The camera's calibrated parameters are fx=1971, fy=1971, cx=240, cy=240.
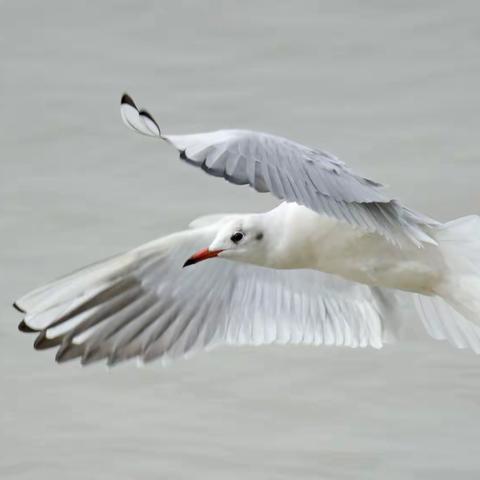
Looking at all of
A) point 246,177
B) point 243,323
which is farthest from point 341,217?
point 243,323

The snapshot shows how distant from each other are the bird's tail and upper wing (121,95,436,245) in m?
0.27

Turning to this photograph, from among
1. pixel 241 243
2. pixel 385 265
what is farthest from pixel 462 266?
pixel 241 243

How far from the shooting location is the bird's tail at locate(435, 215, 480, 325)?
4395 mm

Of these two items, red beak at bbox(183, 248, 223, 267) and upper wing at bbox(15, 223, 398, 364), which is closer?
red beak at bbox(183, 248, 223, 267)

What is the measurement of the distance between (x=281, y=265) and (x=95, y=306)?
651 mm

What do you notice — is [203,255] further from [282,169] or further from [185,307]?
[282,169]

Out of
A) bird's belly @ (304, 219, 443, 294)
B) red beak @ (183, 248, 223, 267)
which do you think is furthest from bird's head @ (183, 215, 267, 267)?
bird's belly @ (304, 219, 443, 294)

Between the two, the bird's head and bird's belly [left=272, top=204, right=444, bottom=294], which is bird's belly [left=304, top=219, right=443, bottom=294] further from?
the bird's head

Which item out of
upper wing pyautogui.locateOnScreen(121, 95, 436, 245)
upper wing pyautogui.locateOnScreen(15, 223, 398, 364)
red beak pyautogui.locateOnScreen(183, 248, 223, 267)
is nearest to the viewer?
upper wing pyautogui.locateOnScreen(121, 95, 436, 245)

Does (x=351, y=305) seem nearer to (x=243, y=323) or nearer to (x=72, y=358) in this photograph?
(x=243, y=323)

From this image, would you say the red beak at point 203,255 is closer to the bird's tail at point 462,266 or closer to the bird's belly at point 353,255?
the bird's belly at point 353,255

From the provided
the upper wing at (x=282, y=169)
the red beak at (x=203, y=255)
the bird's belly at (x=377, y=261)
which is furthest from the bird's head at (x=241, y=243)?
the upper wing at (x=282, y=169)

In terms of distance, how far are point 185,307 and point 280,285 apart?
Result: 26 cm

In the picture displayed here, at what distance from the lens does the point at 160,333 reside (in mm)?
4887
